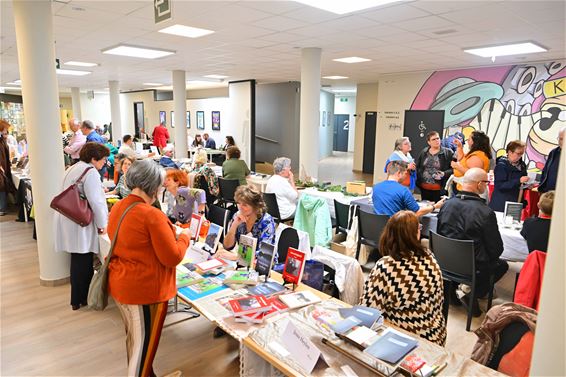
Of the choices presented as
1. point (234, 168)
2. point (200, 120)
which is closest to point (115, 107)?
point (200, 120)

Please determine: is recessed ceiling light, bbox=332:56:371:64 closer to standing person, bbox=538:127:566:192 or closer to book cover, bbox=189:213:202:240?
standing person, bbox=538:127:566:192

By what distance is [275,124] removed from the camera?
1427 centimetres

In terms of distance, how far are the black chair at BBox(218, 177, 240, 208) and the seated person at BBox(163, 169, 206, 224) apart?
76.9 inches

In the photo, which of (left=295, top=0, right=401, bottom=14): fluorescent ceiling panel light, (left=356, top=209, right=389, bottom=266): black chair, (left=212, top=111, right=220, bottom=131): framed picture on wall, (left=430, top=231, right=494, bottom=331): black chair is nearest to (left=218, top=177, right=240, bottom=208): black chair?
(left=356, top=209, right=389, bottom=266): black chair

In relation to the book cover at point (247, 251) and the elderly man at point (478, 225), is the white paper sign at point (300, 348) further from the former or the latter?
the elderly man at point (478, 225)

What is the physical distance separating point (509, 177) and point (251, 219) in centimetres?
403

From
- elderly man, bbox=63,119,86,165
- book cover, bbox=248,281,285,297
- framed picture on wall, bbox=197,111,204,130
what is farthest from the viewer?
framed picture on wall, bbox=197,111,204,130

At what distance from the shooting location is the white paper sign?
168 centimetres

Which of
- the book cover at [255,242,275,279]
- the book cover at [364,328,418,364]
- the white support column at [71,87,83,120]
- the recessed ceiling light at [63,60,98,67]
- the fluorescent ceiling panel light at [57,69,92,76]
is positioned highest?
the fluorescent ceiling panel light at [57,69,92,76]

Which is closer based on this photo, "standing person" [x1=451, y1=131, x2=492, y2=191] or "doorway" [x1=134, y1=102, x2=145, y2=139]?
"standing person" [x1=451, y1=131, x2=492, y2=191]

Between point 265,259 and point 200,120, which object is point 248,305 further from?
point 200,120

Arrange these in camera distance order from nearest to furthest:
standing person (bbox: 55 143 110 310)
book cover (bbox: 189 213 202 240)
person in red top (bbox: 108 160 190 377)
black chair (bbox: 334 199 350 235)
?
person in red top (bbox: 108 160 190 377) < book cover (bbox: 189 213 202 240) < standing person (bbox: 55 143 110 310) < black chair (bbox: 334 199 350 235)

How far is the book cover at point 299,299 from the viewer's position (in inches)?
87.9

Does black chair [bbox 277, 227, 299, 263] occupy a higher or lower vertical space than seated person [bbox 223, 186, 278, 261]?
lower
